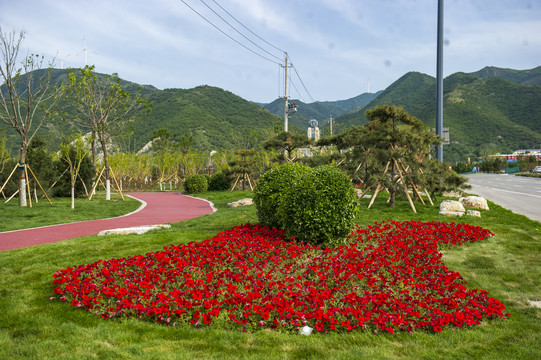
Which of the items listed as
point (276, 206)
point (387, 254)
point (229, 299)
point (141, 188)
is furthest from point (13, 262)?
point (141, 188)

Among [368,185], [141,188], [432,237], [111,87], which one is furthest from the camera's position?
[141,188]

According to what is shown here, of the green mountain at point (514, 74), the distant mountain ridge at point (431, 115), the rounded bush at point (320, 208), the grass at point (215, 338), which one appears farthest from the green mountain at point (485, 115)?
the grass at point (215, 338)

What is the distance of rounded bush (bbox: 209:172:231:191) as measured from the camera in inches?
1097

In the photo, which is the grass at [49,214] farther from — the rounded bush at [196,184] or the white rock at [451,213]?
the white rock at [451,213]

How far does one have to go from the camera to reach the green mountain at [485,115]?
85.8 meters

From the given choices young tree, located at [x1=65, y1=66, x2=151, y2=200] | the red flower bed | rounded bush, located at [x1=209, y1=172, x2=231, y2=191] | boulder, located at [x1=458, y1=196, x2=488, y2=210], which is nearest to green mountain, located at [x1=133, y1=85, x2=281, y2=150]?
rounded bush, located at [x1=209, y1=172, x2=231, y2=191]

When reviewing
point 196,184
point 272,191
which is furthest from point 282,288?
point 196,184

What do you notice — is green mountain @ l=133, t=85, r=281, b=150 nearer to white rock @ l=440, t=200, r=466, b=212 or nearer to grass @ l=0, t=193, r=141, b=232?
grass @ l=0, t=193, r=141, b=232

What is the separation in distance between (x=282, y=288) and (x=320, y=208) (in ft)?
8.11

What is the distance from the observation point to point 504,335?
12.8 ft

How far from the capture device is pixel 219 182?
27875 millimetres

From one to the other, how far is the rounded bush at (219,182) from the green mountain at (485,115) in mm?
60528

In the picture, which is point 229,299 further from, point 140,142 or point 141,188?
point 140,142

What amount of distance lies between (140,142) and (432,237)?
209ft
